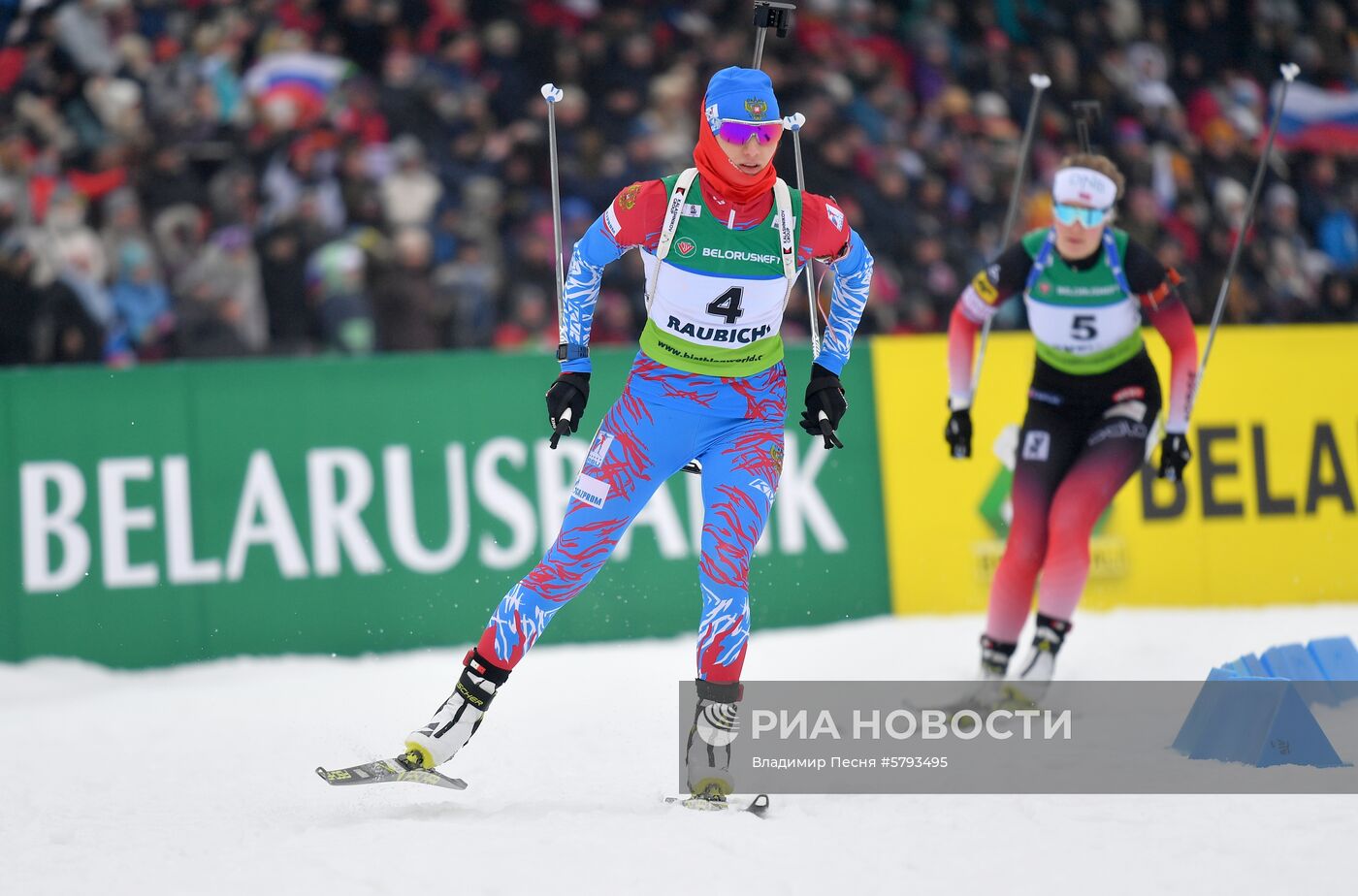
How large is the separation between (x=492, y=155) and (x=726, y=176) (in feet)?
21.4

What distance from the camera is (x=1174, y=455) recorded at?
670 cm

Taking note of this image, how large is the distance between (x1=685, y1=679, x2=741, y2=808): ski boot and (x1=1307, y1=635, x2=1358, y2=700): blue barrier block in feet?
8.09

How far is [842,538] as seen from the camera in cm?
927

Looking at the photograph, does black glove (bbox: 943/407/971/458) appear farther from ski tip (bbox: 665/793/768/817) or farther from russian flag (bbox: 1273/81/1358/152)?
russian flag (bbox: 1273/81/1358/152)

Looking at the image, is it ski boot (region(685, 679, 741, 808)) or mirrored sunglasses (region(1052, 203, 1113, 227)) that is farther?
mirrored sunglasses (region(1052, 203, 1113, 227))

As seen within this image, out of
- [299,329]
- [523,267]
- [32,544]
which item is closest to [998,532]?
[523,267]

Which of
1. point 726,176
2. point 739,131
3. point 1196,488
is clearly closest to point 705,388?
point 726,176

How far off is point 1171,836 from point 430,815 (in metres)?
2.12

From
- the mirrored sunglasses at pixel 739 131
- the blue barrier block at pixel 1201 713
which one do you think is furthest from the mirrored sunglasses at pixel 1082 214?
the mirrored sunglasses at pixel 739 131

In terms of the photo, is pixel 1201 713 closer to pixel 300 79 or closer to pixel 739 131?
pixel 739 131

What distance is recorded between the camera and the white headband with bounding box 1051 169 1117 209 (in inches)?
260

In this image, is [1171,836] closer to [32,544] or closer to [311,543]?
[311,543]

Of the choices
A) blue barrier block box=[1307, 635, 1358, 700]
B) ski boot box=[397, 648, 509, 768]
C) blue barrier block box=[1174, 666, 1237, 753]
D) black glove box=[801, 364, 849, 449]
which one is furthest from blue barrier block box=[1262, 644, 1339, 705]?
ski boot box=[397, 648, 509, 768]

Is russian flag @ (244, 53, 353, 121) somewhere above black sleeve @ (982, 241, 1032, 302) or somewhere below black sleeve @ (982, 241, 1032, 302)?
above
